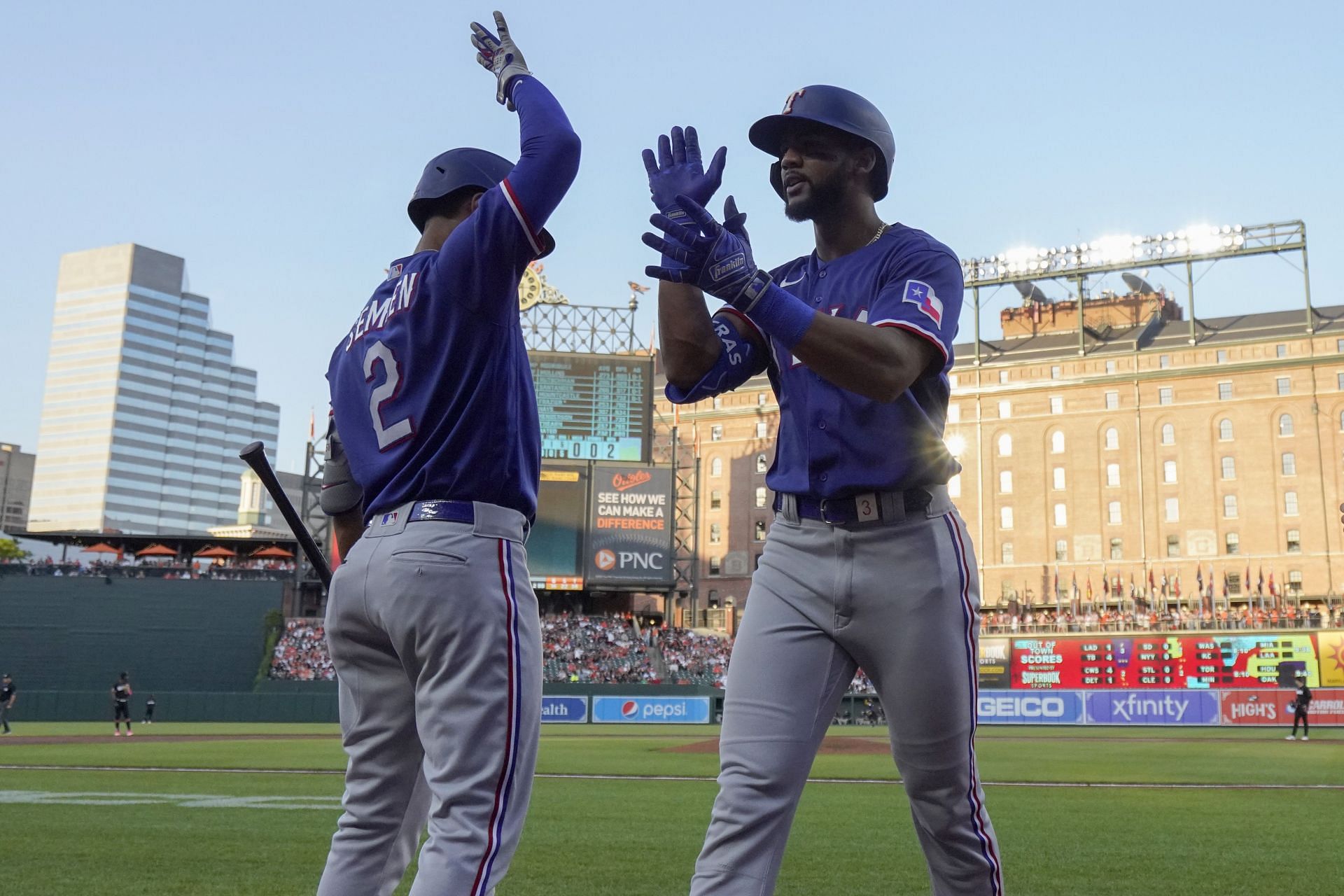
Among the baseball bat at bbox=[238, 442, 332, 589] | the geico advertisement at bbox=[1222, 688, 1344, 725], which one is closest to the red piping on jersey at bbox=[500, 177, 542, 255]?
the baseball bat at bbox=[238, 442, 332, 589]

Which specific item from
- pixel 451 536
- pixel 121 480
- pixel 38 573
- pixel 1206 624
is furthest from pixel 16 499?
pixel 451 536

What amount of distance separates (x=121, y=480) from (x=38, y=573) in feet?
455

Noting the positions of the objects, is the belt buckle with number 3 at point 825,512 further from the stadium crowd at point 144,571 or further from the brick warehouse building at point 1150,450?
the brick warehouse building at point 1150,450

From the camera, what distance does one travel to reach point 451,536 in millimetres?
3379

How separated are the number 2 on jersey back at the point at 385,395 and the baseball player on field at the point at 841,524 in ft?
2.79

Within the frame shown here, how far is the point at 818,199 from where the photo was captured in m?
3.88

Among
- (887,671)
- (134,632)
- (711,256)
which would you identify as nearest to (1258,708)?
(887,671)

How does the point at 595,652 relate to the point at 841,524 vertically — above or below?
below

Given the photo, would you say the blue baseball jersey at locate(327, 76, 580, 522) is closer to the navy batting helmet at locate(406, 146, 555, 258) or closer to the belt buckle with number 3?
the navy batting helmet at locate(406, 146, 555, 258)

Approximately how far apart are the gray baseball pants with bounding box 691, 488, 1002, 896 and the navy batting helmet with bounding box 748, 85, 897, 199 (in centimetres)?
121

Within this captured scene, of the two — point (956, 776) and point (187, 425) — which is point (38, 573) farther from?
point (187, 425)

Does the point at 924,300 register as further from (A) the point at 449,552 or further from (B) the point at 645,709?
(B) the point at 645,709

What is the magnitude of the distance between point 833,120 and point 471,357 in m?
1.36

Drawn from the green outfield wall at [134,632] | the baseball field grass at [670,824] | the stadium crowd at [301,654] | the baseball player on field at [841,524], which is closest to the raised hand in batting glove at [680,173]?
the baseball player on field at [841,524]
